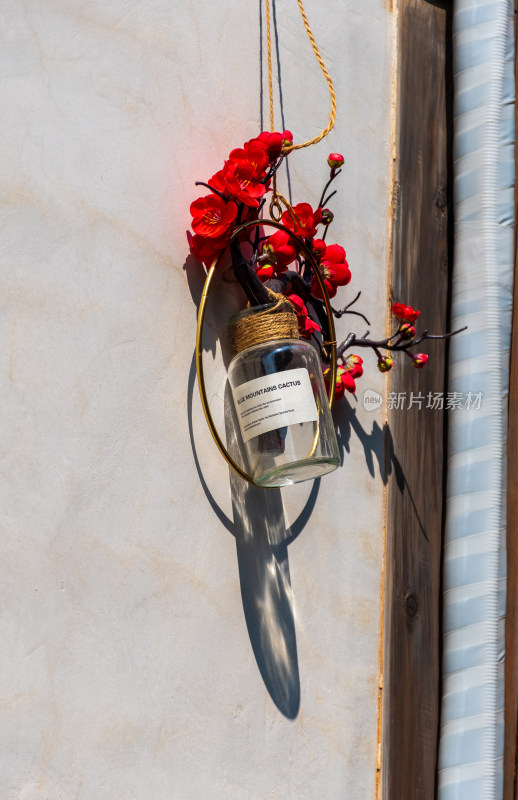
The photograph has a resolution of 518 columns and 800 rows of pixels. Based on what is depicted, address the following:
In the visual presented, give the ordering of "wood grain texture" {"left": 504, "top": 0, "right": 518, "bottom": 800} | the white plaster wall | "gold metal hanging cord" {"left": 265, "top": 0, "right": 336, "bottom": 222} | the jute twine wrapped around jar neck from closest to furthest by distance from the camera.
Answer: the white plaster wall
the jute twine wrapped around jar neck
"gold metal hanging cord" {"left": 265, "top": 0, "right": 336, "bottom": 222}
"wood grain texture" {"left": 504, "top": 0, "right": 518, "bottom": 800}

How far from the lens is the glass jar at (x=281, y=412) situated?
0.74 meters

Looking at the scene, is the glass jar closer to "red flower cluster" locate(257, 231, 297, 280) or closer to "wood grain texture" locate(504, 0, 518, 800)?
"red flower cluster" locate(257, 231, 297, 280)

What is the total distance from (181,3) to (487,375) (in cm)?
56

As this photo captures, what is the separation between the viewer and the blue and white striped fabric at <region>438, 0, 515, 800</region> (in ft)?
3.21

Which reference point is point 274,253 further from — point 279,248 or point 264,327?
point 264,327

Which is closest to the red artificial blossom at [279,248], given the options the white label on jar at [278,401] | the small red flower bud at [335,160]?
the small red flower bud at [335,160]

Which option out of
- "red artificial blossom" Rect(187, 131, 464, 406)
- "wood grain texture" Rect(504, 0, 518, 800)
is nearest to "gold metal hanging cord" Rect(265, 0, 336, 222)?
"red artificial blossom" Rect(187, 131, 464, 406)

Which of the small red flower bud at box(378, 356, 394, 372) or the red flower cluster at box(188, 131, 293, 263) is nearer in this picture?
the red flower cluster at box(188, 131, 293, 263)

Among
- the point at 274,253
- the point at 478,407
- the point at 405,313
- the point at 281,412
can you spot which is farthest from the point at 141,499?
the point at 478,407

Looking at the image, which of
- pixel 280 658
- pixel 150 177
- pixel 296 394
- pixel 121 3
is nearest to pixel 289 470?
pixel 296 394

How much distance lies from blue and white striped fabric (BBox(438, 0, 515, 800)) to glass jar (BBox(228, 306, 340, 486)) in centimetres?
32

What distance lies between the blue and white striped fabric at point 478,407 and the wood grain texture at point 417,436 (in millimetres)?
20

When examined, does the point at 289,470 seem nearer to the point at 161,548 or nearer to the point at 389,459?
the point at 161,548

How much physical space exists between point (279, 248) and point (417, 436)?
1.09 feet
